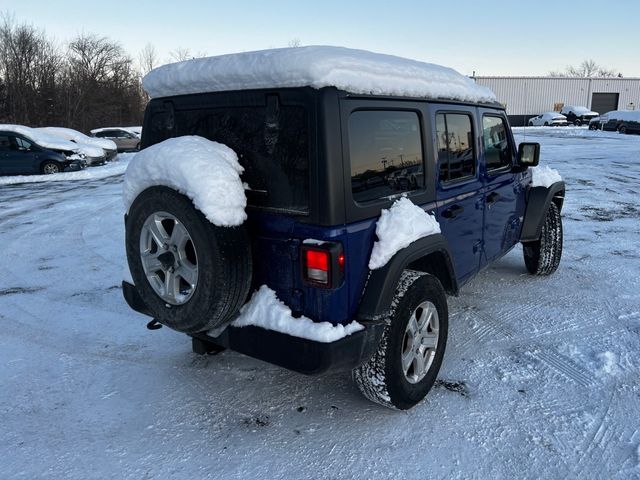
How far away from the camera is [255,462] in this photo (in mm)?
2627

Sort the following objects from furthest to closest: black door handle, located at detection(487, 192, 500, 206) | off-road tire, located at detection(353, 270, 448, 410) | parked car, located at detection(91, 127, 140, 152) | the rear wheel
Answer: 1. parked car, located at detection(91, 127, 140, 152)
2. the rear wheel
3. black door handle, located at detection(487, 192, 500, 206)
4. off-road tire, located at detection(353, 270, 448, 410)

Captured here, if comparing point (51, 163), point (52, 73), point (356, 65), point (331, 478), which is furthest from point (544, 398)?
point (52, 73)

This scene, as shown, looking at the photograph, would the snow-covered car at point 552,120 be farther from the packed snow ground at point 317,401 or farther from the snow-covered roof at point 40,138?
the packed snow ground at point 317,401

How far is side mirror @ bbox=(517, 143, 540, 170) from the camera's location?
4.60 m

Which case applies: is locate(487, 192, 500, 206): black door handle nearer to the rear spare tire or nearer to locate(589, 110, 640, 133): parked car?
the rear spare tire

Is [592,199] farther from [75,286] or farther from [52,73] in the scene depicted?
[52,73]

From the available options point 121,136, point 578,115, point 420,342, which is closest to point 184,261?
point 420,342

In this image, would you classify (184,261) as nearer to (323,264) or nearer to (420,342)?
(323,264)

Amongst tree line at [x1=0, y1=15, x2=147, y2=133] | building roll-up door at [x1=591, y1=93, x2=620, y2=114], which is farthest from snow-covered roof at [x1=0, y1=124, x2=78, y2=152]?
building roll-up door at [x1=591, y1=93, x2=620, y2=114]

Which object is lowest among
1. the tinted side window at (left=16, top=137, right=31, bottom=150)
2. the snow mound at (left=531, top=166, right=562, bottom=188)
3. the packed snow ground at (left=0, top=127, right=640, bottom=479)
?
the packed snow ground at (left=0, top=127, right=640, bottom=479)

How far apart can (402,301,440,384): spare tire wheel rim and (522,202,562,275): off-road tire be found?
2739 millimetres

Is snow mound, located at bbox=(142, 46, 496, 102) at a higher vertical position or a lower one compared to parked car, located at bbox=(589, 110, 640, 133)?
higher

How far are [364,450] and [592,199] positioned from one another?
926cm

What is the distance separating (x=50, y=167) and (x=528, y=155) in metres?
15.3
